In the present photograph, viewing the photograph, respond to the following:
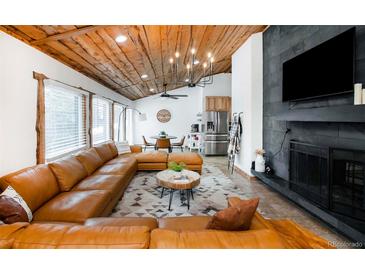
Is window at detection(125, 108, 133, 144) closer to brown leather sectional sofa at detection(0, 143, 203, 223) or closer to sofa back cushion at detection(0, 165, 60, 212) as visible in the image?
brown leather sectional sofa at detection(0, 143, 203, 223)

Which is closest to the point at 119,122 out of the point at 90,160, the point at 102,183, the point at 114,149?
the point at 114,149

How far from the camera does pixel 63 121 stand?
391 centimetres

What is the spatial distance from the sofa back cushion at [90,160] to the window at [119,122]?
12.3 ft

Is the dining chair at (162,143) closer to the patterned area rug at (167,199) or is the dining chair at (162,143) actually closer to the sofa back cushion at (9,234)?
the patterned area rug at (167,199)

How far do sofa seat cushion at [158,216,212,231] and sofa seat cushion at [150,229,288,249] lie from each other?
0.65 metres

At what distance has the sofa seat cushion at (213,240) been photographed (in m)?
1.11

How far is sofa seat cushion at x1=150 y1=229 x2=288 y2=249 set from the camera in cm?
111

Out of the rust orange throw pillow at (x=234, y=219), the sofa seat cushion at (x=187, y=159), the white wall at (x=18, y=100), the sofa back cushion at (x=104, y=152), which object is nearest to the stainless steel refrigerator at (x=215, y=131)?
the sofa seat cushion at (x=187, y=159)

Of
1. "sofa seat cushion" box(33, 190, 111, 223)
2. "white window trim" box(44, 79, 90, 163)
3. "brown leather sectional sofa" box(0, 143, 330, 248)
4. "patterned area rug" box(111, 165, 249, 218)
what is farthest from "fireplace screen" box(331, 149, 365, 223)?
"white window trim" box(44, 79, 90, 163)

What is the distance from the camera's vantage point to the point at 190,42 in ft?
13.9

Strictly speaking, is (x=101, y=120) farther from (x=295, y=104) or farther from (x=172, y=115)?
(x=295, y=104)

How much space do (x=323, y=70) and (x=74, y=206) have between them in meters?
3.41

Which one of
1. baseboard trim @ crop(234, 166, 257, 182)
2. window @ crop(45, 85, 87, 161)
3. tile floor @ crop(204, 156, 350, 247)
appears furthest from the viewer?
baseboard trim @ crop(234, 166, 257, 182)
